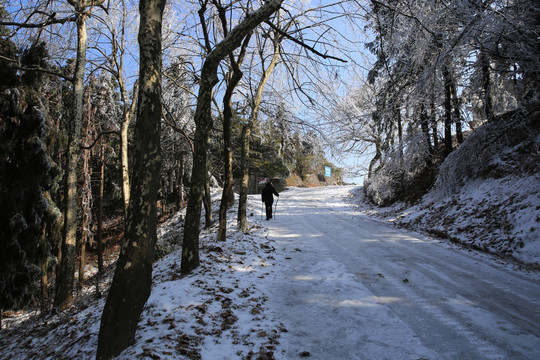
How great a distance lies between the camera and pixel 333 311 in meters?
4.16

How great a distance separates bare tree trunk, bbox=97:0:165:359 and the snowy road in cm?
186

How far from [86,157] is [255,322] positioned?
49.9 ft

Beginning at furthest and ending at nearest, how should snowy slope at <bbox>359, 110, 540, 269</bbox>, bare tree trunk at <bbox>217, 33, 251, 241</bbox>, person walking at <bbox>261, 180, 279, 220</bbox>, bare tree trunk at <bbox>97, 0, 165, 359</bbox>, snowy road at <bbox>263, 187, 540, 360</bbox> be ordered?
person walking at <bbox>261, 180, 279, 220</bbox> → bare tree trunk at <bbox>217, 33, 251, 241</bbox> → snowy slope at <bbox>359, 110, 540, 269</bbox> → bare tree trunk at <bbox>97, 0, 165, 359</bbox> → snowy road at <bbox>263, 187, 540, 360</bbox>

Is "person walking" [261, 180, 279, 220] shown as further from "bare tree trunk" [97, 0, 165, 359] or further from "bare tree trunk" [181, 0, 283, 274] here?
"bare tree trunk" [97, 0, 165, 359]

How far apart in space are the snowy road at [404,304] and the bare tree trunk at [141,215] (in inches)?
73.1

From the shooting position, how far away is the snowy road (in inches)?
125

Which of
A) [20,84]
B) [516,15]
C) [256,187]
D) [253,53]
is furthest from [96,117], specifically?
[516,15]

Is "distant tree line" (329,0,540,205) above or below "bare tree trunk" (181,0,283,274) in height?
above

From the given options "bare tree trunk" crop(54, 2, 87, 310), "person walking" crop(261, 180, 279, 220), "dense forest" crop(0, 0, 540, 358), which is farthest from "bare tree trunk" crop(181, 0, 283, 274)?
"person walking" crop(261, 180, 279, 220)

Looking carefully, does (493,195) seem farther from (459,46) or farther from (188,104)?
(188,104)

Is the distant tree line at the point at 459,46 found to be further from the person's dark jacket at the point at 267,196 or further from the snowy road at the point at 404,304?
the person's dark jacket at the point at 267,196

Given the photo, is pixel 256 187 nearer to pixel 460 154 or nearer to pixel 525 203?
pixel 460 154

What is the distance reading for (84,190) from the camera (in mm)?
15352

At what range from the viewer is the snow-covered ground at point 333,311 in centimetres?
321
